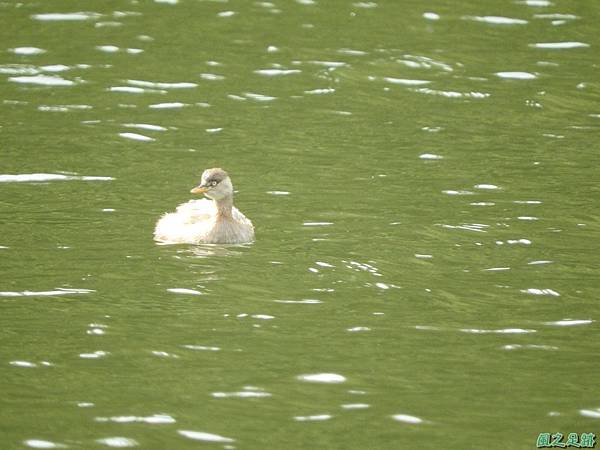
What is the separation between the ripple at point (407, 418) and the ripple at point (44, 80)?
1073 cm

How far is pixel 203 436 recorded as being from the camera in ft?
30.4

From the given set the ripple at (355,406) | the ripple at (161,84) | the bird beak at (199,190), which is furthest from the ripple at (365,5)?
the ripple at (355,406)

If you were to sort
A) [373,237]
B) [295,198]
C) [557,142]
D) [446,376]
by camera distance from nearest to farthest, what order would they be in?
[446,376], [373,237], [295,198], [557,142]

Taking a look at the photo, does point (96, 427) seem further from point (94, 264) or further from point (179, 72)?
point (179, 72)

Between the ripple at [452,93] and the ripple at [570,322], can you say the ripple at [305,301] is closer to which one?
the ripple at [570,322]

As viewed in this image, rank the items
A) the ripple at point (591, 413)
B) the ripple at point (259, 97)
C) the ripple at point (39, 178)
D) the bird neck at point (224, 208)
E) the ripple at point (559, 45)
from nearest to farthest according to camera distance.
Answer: the ripple at point (591, 413)
the bird neck at point (224, 208)
the ripple at point (39, 178)
the ripple at point (259, 97)
the ripple at point (559, 45)

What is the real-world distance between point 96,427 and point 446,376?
104 inches

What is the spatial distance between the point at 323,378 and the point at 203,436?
131 centimetres

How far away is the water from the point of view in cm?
984

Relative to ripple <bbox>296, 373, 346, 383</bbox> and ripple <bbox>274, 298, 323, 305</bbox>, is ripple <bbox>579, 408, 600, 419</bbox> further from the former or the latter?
ripple <bbox>274, 298, 323, 305</bbox>

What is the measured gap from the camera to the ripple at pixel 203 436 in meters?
9.22

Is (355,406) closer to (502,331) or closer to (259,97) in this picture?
(502,331)

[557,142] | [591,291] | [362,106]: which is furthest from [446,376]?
[362,106]

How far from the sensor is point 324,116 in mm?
18234
